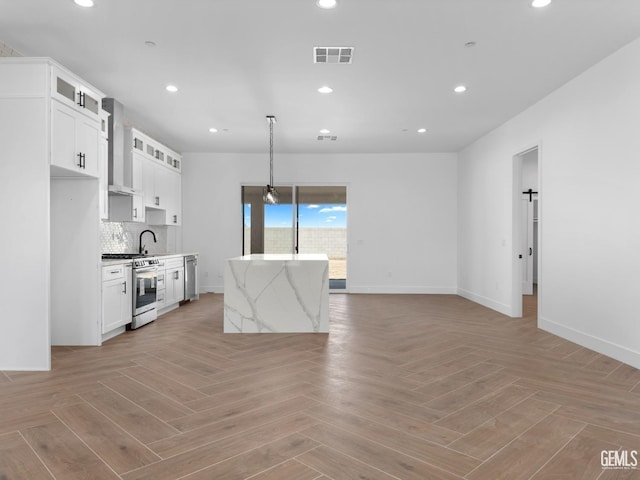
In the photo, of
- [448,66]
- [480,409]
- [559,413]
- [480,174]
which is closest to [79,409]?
[480,409]

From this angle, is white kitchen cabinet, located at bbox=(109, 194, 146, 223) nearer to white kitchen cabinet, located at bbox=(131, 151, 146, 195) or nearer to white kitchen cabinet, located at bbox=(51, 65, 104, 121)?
white kitchen cabinet, located at bbox=(131, 151, 146, 195)

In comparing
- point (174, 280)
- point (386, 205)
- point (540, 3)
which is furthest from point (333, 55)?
point (386, 205)

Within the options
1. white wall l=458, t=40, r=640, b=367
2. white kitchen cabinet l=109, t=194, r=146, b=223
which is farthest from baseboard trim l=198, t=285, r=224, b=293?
white wall l=458, t=40, r=640, b=367

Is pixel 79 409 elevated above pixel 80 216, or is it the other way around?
pixel 80 216

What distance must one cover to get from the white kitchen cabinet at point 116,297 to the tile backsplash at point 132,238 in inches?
40.7

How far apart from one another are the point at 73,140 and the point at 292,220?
4843 millimetres

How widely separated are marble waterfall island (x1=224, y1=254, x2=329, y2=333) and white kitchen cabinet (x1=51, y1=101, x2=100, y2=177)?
5.80 feet

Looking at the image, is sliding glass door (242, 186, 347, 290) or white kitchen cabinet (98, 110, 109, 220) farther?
sliding glass door (242, 186, 347, 290)

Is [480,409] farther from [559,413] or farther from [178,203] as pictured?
[178,203]

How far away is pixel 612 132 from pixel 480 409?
299 centimetres

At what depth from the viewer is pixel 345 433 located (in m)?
2.25

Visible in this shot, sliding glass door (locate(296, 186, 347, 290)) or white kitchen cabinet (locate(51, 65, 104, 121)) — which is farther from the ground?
white kitchen cabinet (locate(51, 65, 104, 121))

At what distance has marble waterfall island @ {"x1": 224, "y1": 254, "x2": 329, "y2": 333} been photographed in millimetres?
4637

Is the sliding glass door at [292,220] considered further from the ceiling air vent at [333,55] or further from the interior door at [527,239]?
the ceiling air vent at [333,55]
